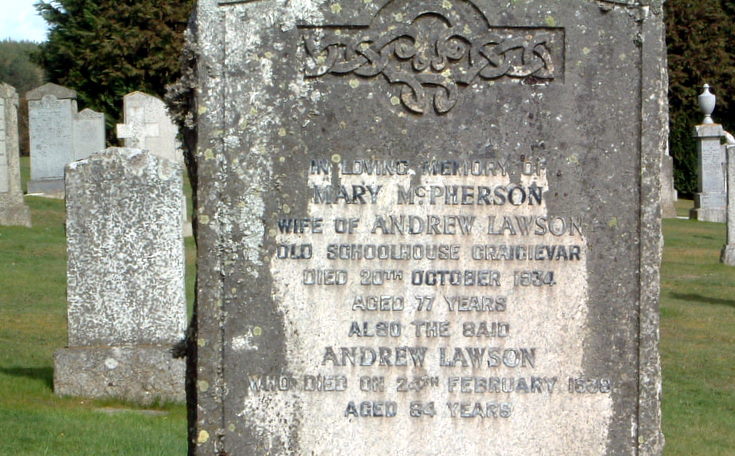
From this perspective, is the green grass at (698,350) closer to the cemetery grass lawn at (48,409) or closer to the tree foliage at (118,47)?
the cemetery grass lawn at (48,409)

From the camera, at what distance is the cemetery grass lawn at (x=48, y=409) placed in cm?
718

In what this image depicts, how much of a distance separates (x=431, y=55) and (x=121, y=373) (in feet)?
16.8

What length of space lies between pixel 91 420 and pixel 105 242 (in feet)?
4.48

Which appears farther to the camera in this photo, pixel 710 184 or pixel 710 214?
pixel 710 184

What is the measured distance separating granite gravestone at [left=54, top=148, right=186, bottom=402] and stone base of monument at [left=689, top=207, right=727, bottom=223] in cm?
2075

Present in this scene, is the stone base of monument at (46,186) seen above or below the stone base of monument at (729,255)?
above

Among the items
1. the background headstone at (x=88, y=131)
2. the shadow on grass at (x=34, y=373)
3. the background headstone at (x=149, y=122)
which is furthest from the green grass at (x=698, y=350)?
the background headstone at (x=88, y=131)

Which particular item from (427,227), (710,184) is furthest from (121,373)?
(710,184)

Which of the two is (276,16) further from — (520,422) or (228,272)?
(520,422)

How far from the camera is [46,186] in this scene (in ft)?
82.9

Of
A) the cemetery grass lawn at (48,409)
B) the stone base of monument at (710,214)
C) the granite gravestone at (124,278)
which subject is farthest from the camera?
the stone base of monument at (710,214)

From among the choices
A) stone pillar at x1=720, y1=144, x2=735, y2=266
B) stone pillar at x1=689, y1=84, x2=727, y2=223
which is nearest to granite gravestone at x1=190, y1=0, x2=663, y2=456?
stone pillar at x1=720, y1=144, x2=735, y2=266

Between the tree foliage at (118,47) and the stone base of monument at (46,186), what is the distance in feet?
31.3

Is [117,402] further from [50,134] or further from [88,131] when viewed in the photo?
[88,131]
